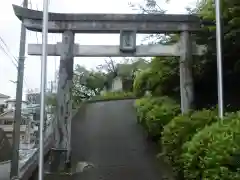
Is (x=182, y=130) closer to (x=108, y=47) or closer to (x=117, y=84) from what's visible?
(x=108, y=47)

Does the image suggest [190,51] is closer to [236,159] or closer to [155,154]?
[155,154]

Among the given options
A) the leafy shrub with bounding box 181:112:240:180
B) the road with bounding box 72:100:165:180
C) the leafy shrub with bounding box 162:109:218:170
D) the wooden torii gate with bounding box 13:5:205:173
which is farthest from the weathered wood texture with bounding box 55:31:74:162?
the leafy shrub with bounding box 181:112:240:180

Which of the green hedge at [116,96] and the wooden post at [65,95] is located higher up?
the green hedge at [116,96]

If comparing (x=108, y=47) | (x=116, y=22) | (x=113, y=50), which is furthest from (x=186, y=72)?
(x=116, y=22)

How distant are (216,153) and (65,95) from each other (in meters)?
6.66

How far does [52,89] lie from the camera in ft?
48.3

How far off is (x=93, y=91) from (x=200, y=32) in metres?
22.8

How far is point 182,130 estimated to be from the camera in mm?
7340

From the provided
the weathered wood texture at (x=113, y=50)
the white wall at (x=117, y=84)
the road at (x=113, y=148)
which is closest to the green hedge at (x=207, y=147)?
the road at (x=113, y=148)

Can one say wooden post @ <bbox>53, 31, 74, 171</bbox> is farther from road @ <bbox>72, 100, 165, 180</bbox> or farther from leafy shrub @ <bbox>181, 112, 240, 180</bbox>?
leafy shrub @ <bbox>181, 112, 240, 180</bbox>

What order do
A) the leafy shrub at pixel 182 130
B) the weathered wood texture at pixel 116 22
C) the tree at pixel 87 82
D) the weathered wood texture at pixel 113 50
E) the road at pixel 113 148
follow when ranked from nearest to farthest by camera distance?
1. the leafy shrub at pixel 182 130
2. the road at pixel 113 148
3. the weathered wood texture at pixel 113 50
4. the weathered wood texture at pixel 116 22
5. the tree at pixel 87 82

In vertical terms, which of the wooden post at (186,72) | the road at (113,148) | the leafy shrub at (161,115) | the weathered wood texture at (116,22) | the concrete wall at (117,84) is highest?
the concrete wall at (117,84)

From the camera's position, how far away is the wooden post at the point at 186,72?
10750 mm

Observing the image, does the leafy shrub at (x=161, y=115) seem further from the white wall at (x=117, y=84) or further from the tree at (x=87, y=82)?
the white wall at (x=117, y=84)
